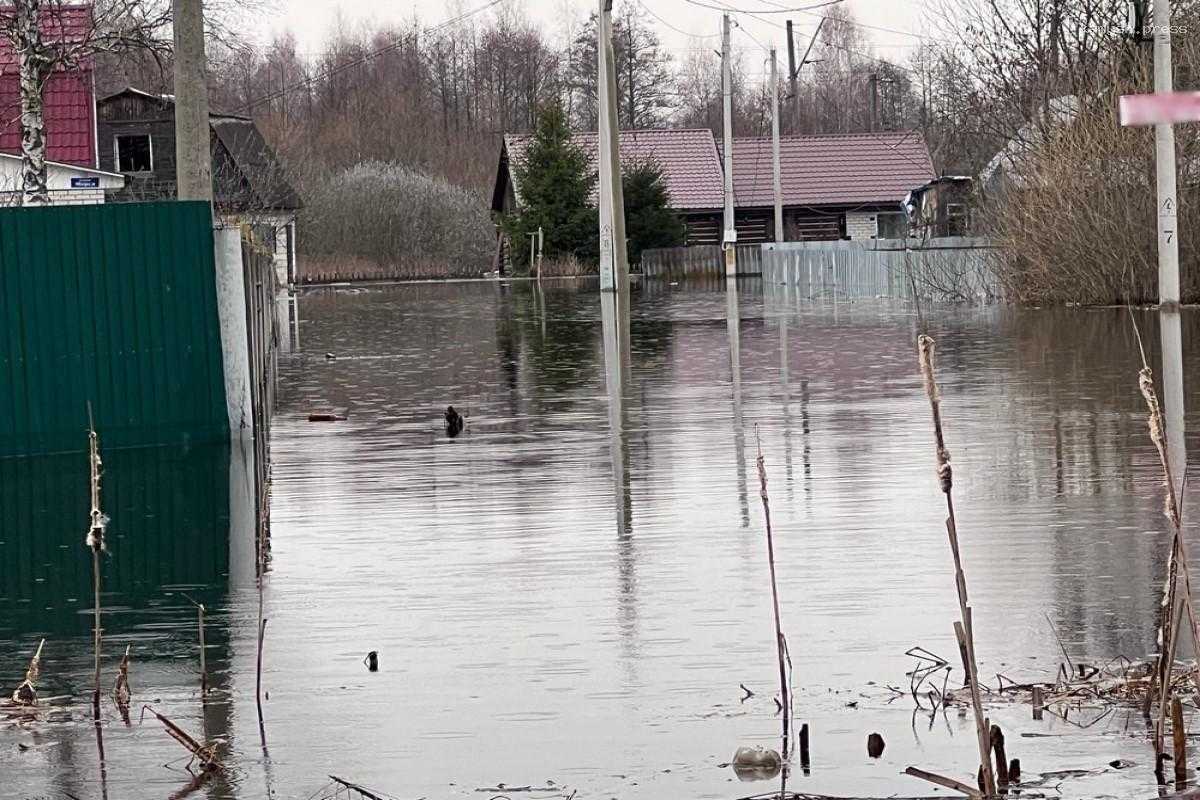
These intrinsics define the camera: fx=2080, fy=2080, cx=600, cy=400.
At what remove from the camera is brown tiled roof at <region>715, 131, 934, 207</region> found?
260 ft

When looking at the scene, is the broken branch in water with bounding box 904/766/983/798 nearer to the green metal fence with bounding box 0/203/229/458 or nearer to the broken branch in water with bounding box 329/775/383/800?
the broken branch in water with bounding box 329/775/383/800

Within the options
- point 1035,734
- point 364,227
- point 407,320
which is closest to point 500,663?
point 1035,734

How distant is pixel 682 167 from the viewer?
3179 inches

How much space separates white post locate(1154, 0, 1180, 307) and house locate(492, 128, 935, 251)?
5433 cm

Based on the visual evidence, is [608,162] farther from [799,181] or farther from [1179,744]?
[799,181]

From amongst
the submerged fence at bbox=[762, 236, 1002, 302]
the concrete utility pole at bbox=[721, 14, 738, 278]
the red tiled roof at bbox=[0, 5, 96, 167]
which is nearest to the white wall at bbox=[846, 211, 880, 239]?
the concrete utility pole at bbox=[721, 14, 738, 278]

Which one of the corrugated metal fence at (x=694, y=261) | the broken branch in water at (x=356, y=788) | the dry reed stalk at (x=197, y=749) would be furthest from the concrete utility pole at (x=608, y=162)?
the broken branch in water at (x=356, y=788)

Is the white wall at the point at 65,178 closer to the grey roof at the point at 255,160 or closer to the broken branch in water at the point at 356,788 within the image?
the grey roof at the point at 255,160

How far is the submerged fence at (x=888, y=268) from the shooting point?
36594 millimetres

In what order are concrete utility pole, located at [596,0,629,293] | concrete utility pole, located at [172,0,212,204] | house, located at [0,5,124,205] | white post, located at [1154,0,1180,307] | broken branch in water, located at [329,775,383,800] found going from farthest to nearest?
house, located at [0,5,124,205] < concrete utility pole, located at [596,0,629,293] < white post, located at [1154,0,1180,307] < concrete utility pole, located at [172,0,212,204] < broken branch in water, located at [329,775,383,800]

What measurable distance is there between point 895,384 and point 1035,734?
1304 cm

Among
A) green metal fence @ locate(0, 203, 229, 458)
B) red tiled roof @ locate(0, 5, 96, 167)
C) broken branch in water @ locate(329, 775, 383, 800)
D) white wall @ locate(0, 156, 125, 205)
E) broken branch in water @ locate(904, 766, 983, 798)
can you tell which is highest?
red tiled roof @ locate(0, 5, 96, 167)

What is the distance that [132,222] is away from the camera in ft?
46.7

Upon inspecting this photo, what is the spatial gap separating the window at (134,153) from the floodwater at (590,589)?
5043 centimetres
